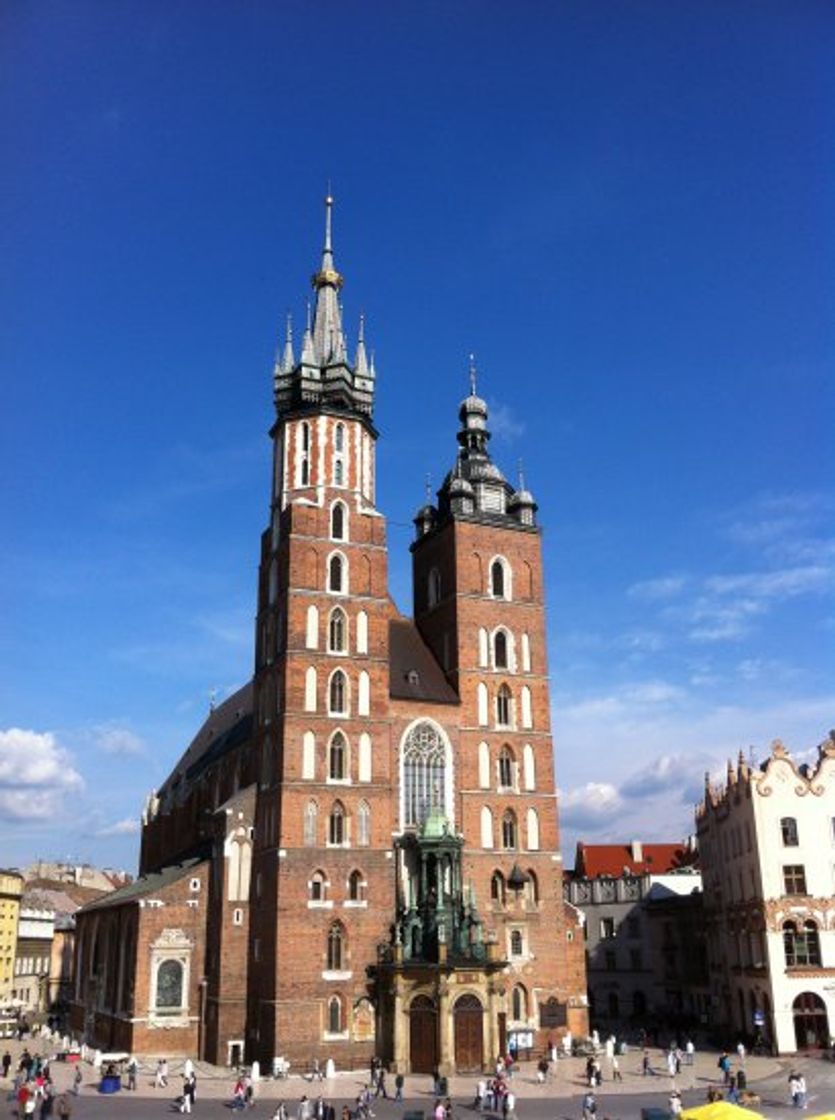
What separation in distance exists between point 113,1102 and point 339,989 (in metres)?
10.3

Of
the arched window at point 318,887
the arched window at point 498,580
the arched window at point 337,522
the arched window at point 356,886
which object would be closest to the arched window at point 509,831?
the arched window at point 356,886

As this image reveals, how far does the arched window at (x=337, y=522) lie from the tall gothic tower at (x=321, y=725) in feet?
0.26

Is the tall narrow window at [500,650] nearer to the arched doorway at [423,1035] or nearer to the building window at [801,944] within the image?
the arched doorway at [423,1035]

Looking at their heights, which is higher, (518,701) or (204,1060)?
(518,701)

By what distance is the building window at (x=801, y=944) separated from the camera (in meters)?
49.8

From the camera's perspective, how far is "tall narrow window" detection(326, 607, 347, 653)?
5100 centimetres

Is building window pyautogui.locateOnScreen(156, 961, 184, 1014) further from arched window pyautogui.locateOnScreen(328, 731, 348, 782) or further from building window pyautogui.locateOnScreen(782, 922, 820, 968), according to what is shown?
building window pyautogui.locateOnScreen(782, 922, 820, 968)

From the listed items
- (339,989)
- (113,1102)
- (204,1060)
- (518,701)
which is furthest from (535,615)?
(113,1102)

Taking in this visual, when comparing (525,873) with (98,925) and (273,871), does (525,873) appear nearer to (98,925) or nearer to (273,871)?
(273,871)

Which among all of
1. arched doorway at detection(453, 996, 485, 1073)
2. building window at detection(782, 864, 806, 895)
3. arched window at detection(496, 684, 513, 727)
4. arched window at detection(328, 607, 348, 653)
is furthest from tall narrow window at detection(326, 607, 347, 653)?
building window at detection(782, 864, 806, 895)

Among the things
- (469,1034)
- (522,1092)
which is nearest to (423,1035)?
(469,1034)

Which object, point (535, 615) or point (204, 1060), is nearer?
point (204, 1060)

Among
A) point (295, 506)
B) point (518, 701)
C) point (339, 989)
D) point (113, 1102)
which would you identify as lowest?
point (113, 1102)

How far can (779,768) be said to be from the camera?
53.1 metres
